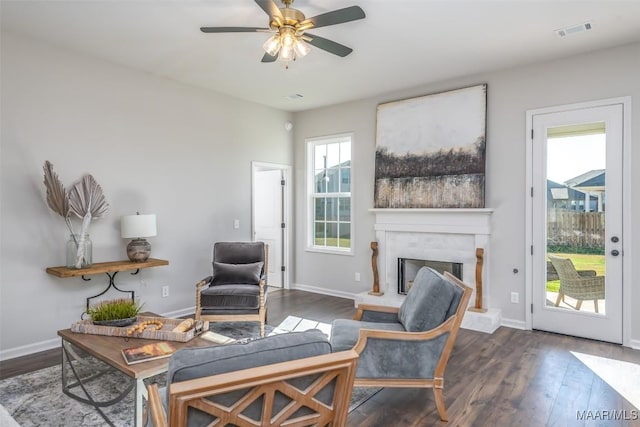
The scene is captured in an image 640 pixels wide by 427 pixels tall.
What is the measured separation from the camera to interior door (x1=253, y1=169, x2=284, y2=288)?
615 centimetres

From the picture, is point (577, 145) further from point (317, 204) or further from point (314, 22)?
point (317, 204)

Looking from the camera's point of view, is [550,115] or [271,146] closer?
[550,115]

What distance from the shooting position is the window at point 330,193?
5.70m

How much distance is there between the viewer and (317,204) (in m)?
6.07

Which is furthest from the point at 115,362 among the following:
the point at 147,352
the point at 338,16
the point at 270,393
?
the point at 338,16

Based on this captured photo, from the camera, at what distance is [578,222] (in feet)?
12.6

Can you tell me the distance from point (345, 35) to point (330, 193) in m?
2.81

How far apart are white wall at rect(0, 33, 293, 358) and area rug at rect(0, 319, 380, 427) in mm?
752

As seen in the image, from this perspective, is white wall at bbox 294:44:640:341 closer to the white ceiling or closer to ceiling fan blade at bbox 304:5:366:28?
the white ceiling

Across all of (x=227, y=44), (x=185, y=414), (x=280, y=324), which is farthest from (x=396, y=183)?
(x=185, y=414)

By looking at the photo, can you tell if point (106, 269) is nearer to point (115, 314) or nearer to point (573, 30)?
point (115, 314)

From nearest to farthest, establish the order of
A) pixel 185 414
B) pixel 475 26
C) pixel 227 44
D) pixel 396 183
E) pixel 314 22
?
pixel 185 414
pixel 314 22
pixel 475 26
pixel 227 44
pixel 396 183

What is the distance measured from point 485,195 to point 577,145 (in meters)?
1.00

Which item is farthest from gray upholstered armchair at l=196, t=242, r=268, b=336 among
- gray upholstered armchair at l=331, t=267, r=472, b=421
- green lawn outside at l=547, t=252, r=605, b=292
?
green lawn outside at l=547, t=252, r=605, b=292
